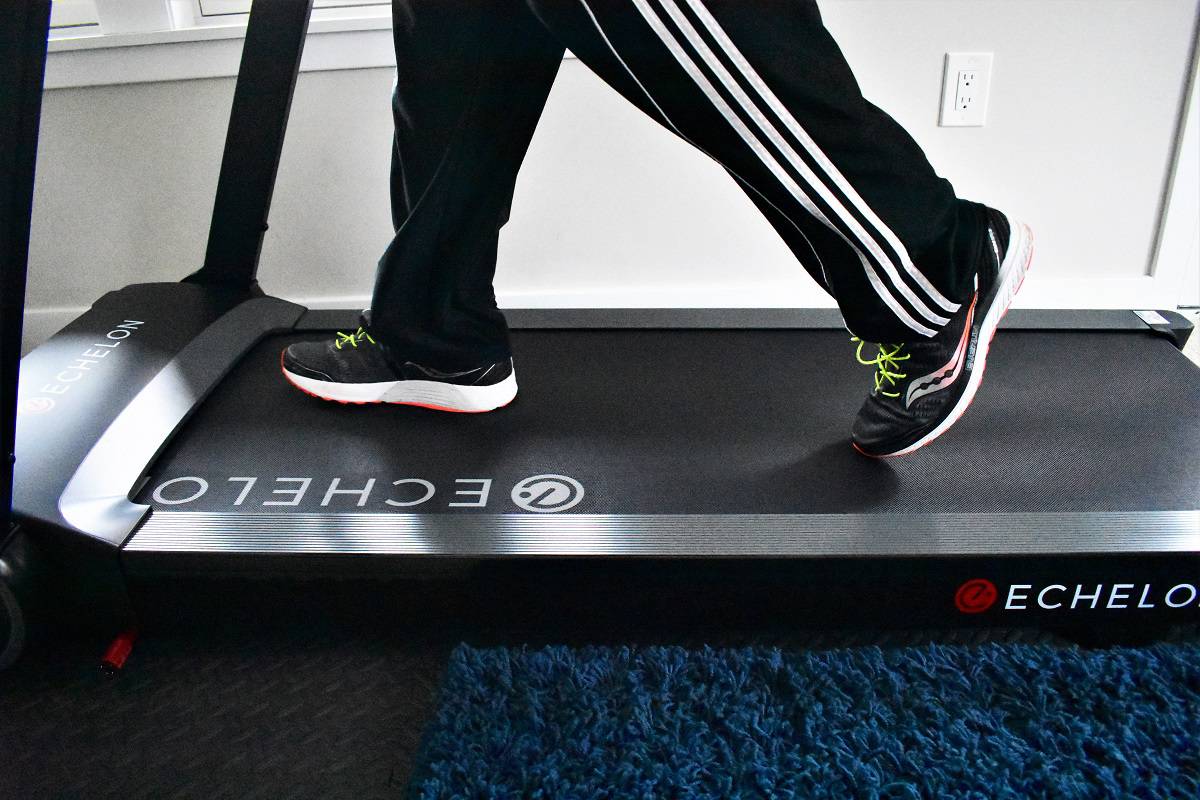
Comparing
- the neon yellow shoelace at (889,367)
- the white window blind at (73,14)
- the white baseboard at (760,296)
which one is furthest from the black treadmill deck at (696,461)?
the white window blind at (73,14)

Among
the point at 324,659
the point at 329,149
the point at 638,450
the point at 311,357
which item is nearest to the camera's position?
the point at 324,659

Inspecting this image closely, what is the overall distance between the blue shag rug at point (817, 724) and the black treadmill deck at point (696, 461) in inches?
5.4

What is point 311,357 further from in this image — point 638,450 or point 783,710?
point 783,710

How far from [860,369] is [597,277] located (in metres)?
0.65

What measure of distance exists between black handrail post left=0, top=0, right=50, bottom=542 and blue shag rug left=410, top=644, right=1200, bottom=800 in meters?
0.56

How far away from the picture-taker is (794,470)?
1126 millimetres

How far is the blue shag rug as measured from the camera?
85 centimetres

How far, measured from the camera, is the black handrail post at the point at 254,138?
4.84 ft

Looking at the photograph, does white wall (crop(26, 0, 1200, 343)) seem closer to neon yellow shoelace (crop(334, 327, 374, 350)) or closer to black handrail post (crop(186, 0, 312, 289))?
black handrail post (crop(186, 0, 312, 289))

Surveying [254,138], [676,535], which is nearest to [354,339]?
[254,138]

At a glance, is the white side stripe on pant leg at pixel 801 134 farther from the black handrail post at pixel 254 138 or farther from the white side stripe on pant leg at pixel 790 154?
the black handrail post at pixel 254 138

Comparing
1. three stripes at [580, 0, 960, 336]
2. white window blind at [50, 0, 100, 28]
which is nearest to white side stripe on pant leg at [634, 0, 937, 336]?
three stripes at [580, 0, 960, 336]

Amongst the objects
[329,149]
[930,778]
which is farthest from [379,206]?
[930,778]

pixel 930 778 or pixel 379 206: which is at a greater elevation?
pixel 379 206
